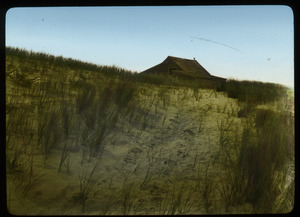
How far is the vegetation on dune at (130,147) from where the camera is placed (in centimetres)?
151

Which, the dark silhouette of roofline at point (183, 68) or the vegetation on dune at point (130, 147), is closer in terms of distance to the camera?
the vegetation on dune at point (130, 147)

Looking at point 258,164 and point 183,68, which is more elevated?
point 183,68

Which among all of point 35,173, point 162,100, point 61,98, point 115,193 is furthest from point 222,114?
point 35,173

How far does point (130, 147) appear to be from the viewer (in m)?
2.00

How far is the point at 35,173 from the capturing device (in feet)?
4.97

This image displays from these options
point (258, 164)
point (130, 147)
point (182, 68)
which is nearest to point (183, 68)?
point (182, 68)

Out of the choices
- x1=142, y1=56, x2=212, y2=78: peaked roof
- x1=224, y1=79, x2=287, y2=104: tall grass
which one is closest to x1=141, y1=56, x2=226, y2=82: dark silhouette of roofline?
x1=142, y1=56, x2=212, y2=78: peaked roof

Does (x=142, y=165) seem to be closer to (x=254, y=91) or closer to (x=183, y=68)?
(x=183, y=68)

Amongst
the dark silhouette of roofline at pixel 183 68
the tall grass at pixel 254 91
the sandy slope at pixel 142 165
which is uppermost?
the dark silhouette of roofline at pixel 183 68

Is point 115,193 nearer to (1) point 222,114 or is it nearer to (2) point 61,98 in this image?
(2) point 61,98

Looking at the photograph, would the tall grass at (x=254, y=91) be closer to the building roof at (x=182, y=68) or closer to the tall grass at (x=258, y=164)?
the tall grass at (x=258, y=164)

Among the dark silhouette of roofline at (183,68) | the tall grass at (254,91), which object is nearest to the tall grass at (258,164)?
the tall grass at (254,91)
